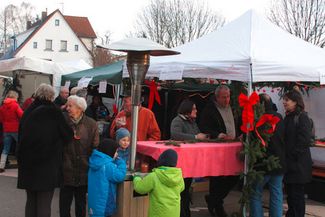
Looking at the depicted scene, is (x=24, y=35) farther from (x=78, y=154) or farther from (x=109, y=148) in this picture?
(x=109, y=148)

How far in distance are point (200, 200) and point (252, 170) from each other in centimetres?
213

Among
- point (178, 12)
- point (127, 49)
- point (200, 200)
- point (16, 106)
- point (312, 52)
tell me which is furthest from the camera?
point (178, 12)

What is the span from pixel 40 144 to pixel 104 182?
2.39 ft

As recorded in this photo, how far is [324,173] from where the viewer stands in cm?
743

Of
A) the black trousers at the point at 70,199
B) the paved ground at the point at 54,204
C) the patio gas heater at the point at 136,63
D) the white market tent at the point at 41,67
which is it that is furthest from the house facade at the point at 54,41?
the patio gas heater at the point at 136,63

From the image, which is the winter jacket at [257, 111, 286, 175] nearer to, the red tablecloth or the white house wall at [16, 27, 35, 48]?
the red tablecloth

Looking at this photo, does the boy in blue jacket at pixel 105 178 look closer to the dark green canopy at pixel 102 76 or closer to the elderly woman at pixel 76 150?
the elderly woman at pixel 76 150

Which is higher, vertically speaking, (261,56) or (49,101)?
(261,56)

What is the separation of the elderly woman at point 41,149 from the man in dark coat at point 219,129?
220cm

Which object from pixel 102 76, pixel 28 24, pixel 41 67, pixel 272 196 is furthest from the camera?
pixel 28 24

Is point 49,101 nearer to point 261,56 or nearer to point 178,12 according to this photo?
point 261,56

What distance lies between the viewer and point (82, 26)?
232 ft

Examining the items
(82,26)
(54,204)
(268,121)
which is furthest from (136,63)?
(82,26)

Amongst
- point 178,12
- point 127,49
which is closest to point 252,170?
point 127,49
